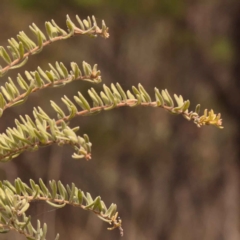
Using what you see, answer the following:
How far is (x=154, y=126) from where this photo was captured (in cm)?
232

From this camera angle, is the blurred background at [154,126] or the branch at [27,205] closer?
the branch at [27,205]

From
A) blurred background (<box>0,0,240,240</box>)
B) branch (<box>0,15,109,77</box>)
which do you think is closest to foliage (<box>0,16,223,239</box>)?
branch (<box>0,15,109,77</box>)

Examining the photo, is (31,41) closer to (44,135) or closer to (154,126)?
(44,135)

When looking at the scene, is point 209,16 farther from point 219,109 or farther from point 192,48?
point 219,109

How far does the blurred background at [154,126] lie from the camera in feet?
6.65

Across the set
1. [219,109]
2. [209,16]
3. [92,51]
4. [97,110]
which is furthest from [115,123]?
[97,110]

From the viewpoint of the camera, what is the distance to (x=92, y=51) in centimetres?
227

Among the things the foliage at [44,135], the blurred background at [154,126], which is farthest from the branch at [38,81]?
the blurred background at [154,126]

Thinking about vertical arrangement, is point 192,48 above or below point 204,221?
above

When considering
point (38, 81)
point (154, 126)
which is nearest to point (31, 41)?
point (38, 81)

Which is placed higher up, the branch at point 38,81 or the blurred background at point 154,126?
the blurred background at point 154,126

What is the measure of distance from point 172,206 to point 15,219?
6.36 ft

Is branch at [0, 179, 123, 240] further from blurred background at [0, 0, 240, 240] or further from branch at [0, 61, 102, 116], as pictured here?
blurred background at [0, 0, 240, 240]

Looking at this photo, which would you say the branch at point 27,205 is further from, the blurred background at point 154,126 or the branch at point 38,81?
the blurred background at point 154,126
